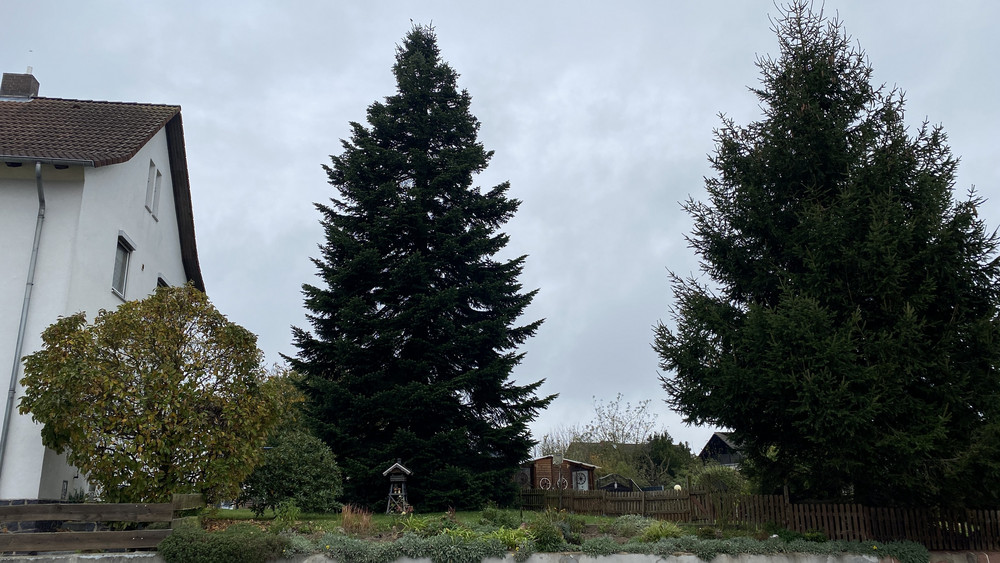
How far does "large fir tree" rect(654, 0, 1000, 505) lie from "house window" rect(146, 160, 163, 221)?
46.9 feet

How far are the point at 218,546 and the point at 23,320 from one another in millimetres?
7001

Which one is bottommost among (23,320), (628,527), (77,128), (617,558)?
(617,558)

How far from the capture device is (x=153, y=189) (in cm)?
1934

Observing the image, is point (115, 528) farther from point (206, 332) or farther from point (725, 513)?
point (725, 513)

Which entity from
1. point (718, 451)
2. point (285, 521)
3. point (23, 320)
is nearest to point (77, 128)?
point (23, 320)

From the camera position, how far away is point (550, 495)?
A: 2519cm

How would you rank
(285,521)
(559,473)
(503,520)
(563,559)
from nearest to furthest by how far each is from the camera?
(563,559) < (285,521) < (503,520) < (559,473)

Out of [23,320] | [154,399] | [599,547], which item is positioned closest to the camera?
[154,399]

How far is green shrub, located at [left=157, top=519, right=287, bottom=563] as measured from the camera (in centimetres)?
1075

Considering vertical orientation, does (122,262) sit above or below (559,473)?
above

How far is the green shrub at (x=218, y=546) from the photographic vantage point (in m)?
10.8

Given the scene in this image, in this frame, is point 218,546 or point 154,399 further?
point 154,399

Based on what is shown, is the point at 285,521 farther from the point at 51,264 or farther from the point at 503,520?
the point at 51,264

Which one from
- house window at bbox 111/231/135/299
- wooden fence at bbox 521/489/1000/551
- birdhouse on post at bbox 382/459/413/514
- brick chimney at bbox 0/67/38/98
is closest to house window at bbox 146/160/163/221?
house window at bbox 111/231/135/299
